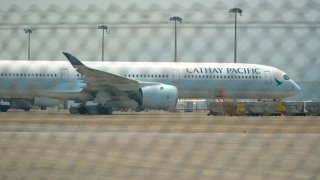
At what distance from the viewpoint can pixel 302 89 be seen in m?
6.03

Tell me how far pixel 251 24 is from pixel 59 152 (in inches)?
243

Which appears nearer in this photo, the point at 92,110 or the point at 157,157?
the point at 157,157

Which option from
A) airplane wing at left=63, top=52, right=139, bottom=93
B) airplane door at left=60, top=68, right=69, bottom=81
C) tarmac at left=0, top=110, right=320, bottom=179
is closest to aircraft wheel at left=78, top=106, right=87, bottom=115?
airplane wing at left=63, top=52, right=139, bottom=93

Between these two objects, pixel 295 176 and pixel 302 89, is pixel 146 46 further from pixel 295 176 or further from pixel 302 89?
pixel 295 176

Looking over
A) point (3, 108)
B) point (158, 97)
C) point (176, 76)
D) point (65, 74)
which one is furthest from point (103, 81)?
point (3, 108)

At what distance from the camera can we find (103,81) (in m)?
34.3

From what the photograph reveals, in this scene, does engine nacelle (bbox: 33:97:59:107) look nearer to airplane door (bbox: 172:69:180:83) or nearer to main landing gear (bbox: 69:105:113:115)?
main landing gear (bbox: 69:105:113:115)

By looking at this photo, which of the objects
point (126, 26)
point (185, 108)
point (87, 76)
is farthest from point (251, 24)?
point (185, 108)

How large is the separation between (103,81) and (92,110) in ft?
6.25

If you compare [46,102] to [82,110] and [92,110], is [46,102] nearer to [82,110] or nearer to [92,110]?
[82,110]

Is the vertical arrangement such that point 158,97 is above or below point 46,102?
above

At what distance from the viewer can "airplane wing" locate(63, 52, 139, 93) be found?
33.3m

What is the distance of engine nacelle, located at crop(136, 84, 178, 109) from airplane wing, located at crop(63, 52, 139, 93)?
608mm

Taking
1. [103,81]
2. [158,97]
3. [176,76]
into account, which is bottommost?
[158,97]
